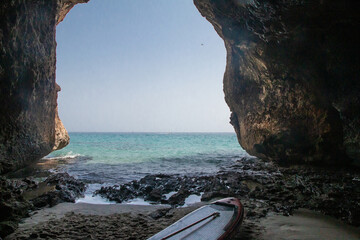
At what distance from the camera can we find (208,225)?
3951mm

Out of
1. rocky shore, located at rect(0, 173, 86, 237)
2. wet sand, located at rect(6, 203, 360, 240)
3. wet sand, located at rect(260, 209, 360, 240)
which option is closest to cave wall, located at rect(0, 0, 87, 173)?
rocky shore, located at rect(0, 173, 86, 237)

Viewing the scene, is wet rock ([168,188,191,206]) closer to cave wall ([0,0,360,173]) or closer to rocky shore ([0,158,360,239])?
rocky shore ([0,158,360,239])

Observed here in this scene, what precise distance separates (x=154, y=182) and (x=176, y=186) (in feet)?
3.30

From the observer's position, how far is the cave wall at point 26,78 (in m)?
6.79

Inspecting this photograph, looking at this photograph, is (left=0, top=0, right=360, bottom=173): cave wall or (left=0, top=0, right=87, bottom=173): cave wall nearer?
(left=0, top=0, right=360, bottom=173): cave wall

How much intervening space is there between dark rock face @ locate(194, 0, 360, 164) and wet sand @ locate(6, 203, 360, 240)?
17.2ft

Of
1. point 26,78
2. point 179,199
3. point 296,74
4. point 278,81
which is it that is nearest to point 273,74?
point 278,81

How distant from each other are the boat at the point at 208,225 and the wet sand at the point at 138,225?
13.4 inches

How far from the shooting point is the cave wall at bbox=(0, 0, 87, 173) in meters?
6.79

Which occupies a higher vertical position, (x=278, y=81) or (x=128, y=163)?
(x=278, y=81)

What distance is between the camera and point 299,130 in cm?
1029

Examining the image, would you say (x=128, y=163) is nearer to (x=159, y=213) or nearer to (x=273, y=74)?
(x=159, y=213)

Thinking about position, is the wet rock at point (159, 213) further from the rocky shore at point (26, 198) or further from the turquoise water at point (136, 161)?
the turquoise water at point (136, 161)

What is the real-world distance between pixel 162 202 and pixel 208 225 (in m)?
2.58
